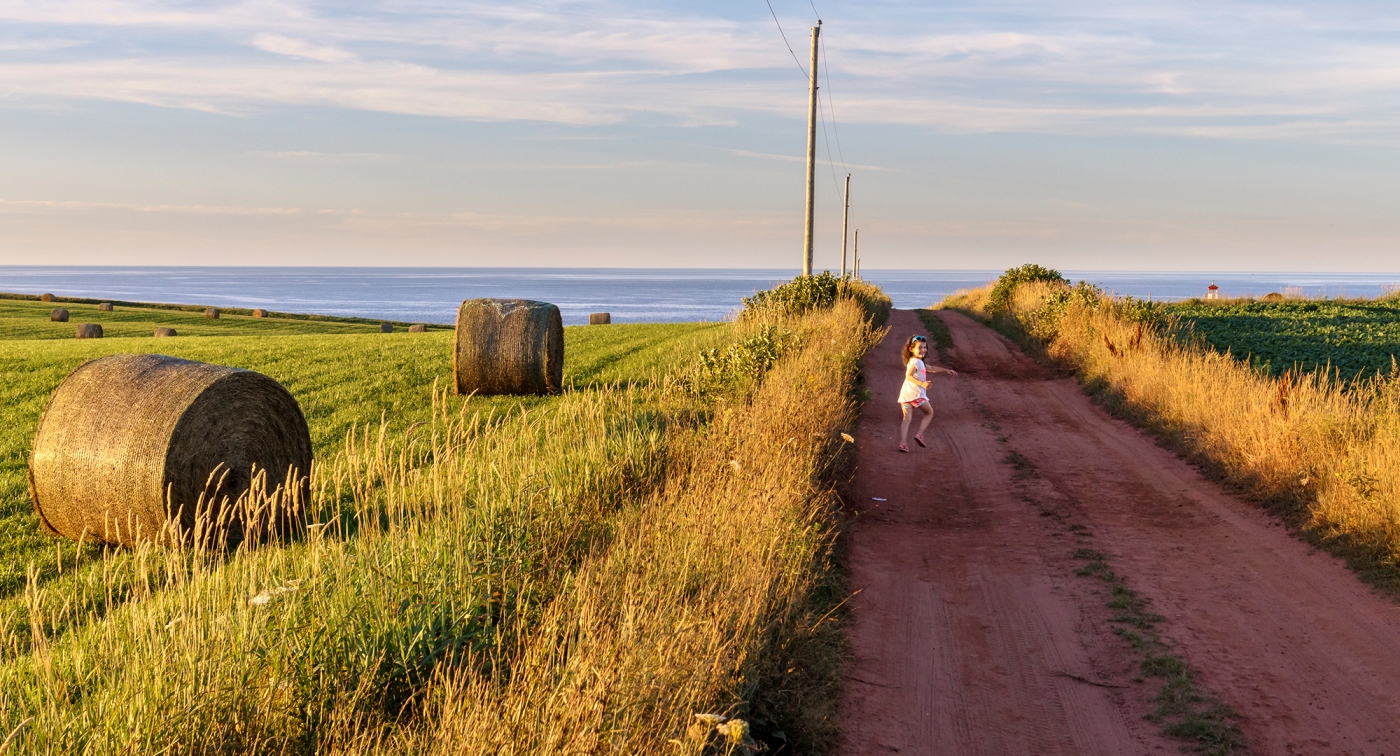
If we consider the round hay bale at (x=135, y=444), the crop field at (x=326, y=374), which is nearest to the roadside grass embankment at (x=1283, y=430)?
the crop field at (x=326, y=374)

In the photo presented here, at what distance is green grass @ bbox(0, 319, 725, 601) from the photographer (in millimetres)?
9906

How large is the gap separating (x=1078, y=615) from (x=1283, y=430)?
4.91 meters

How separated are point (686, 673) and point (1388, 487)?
7.52 meters

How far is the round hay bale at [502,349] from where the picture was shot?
16828 millimetres

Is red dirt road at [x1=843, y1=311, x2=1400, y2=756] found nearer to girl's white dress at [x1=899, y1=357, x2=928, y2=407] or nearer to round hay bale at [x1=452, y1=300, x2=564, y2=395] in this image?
girl's white dress at [x1=899, y1=357, x2=928, y2=407]

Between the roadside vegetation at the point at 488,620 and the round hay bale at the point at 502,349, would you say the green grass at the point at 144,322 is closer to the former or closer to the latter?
the round hay bale at the point at 502,349

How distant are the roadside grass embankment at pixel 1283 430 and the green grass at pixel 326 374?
6845 millimetres

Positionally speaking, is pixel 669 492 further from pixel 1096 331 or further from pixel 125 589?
pixel 1096 331

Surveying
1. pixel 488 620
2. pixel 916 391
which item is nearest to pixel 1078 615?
pixel 488 620

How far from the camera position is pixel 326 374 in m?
19.4

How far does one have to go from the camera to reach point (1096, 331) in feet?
69.3

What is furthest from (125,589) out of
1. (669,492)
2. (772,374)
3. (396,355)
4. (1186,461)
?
(396,355)

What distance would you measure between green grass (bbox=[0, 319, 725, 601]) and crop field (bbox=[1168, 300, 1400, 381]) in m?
12.0

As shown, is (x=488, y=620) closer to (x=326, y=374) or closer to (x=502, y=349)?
(x=502, y=349)
